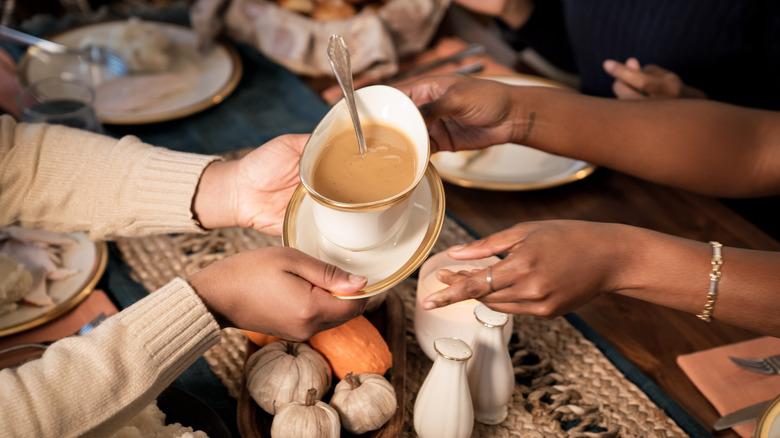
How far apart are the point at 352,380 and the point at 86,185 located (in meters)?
0.69

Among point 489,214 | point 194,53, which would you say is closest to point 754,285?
point 489,214

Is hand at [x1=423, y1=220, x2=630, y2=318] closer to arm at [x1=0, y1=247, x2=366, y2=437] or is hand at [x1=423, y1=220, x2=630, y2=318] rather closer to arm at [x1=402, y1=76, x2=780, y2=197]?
arm at [x1=0, y1=247, x2=366, y2=437]

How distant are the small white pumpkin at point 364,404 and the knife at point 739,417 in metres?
0.55

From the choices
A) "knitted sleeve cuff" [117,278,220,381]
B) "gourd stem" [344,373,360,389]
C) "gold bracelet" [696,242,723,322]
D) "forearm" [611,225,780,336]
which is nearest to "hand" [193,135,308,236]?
"knitted sleeve cuff" [117,278,220,381]

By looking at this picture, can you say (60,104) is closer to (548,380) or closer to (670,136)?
(548,380)

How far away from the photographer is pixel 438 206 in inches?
38.4

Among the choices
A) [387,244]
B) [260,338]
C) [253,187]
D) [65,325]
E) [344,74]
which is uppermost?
[344,74]

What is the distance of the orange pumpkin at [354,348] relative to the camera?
923 millimetres

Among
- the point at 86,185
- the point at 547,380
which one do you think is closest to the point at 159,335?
the point at 86,185

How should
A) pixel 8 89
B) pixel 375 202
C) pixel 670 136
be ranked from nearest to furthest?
1. pixel 375 202
2. pixel 670 136
3. pixel 8 89

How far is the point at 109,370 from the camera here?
79 centimetres

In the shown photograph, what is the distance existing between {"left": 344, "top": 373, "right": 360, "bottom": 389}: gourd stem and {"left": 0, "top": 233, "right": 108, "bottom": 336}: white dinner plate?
58 centimetres

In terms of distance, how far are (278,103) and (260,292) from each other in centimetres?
99

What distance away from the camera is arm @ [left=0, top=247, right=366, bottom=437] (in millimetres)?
763
